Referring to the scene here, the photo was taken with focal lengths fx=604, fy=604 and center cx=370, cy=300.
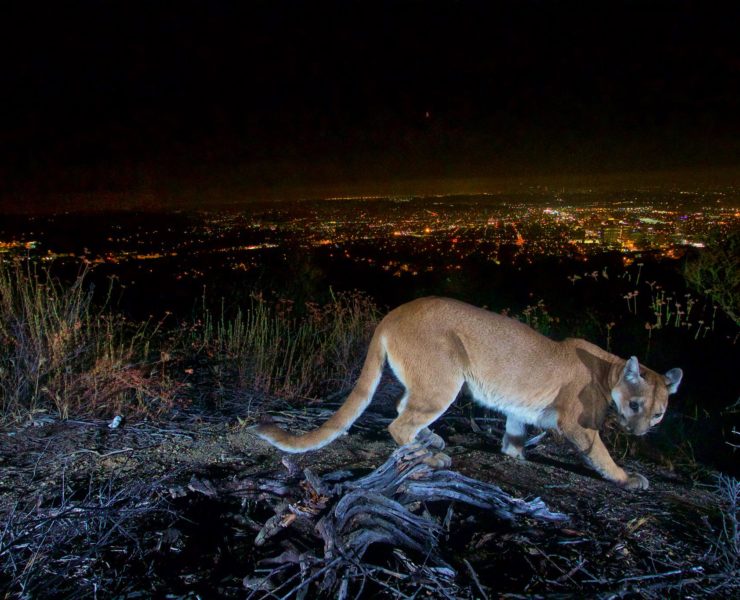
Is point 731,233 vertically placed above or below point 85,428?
above

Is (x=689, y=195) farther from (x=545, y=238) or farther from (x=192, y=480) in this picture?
(x=192, y=480)

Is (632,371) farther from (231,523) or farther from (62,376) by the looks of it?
(62,376)

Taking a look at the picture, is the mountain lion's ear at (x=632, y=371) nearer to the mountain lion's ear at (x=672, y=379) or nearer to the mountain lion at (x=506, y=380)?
the mountain lion at (x=506, y=380)

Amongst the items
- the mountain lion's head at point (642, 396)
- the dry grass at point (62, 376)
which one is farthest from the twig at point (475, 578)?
the dry grass at point (62, 376)

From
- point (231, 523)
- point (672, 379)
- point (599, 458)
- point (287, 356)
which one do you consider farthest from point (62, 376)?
point (672, 379)

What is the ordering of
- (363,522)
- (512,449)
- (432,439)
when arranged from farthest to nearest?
(512,449), (432,439), (363,522)

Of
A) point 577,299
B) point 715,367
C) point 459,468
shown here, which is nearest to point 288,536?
point 459,468
